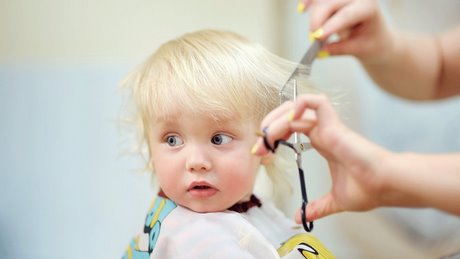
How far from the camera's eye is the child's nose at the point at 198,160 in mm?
785

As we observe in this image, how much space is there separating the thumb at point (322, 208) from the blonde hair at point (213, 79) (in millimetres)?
202

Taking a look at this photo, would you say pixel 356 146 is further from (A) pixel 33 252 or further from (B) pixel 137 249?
(A) pixel 33 252

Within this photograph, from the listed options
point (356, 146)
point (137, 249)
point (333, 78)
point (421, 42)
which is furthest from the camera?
point (333, 78)

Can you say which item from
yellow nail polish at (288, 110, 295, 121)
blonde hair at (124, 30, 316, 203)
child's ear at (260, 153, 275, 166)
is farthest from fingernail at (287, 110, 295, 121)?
child's ear at (260, 153, 275, 166)

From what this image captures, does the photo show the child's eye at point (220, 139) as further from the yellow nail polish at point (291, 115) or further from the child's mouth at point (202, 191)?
the yellow nail polish at point (291, 115)

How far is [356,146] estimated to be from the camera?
1.74 ft

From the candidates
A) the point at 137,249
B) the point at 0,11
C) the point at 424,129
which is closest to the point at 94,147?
the point at 0,11

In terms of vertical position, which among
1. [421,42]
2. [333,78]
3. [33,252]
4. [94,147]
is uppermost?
[421,42]

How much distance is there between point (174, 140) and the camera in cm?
83

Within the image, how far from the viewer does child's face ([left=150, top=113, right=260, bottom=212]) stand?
80 centimetres

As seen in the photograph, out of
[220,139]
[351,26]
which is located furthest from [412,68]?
[220,139]

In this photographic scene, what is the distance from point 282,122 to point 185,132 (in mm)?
256

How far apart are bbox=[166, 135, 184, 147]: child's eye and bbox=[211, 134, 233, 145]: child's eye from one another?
48 mm

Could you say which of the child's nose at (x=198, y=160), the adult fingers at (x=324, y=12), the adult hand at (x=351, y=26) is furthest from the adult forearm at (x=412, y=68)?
the child's nose at (x=198, y=160)
